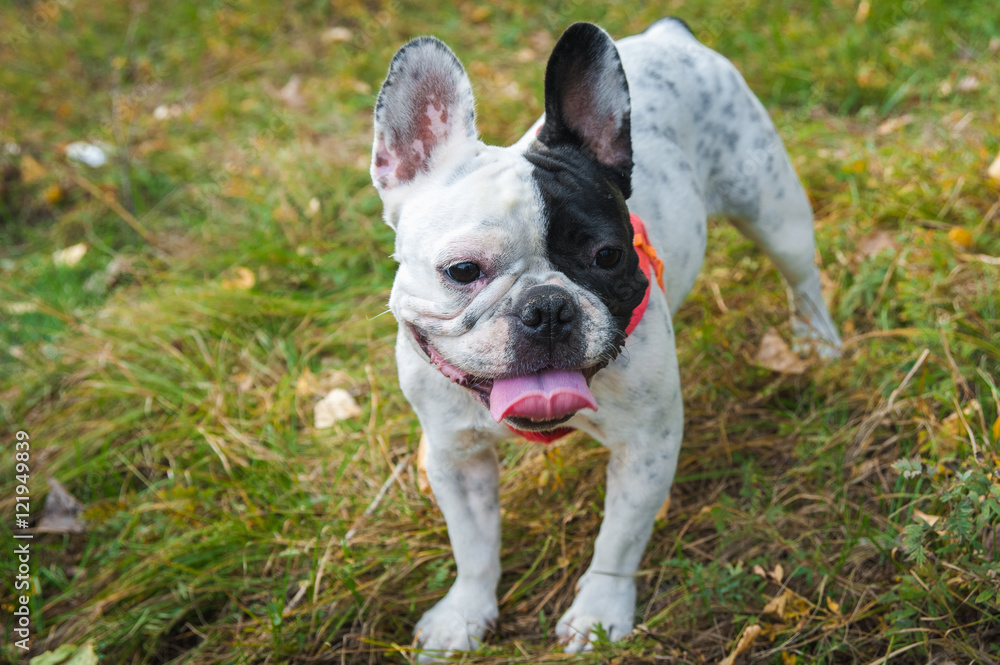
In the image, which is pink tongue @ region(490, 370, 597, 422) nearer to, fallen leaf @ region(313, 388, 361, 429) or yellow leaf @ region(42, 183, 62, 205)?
fallen leaf @ region(313, 388, 361, 429)

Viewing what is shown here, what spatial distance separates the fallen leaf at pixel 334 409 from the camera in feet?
12.9

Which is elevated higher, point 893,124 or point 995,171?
point 995,171

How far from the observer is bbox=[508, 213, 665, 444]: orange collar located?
8.07ft

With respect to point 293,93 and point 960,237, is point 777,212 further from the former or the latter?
point 293,93

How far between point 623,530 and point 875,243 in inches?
95.6

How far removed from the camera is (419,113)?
98.6 inches

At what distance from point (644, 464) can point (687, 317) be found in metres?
1.69

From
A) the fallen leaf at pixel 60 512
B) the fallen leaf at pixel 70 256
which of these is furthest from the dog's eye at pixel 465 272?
the fallen leaf at pixel 70 256

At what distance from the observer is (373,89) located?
6543mm

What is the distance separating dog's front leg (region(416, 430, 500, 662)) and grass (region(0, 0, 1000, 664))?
12 centimetres

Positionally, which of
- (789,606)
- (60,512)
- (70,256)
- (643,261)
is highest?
(643,261)

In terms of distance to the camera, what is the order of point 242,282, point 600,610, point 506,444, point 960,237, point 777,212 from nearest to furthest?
point 600,610 < point 777,212 < point 506,444 < point 960,237 < point 242,282

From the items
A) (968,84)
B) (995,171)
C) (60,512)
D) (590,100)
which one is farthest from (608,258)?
(968,84)

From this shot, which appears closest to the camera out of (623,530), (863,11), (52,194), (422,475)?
(623,530)
